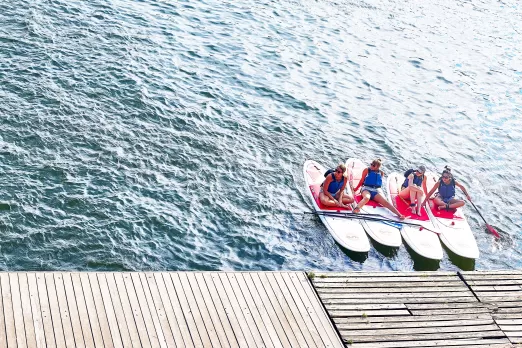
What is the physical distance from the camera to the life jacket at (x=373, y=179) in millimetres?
22797

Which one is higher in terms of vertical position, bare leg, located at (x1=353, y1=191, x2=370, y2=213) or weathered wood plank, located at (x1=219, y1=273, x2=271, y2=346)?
weathered wood plank, located at (x1=219, y1=273, x2=271, y2=346)

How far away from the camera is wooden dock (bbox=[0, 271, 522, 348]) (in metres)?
14.8

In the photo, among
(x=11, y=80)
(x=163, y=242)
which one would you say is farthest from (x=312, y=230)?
(x=11, y=80)

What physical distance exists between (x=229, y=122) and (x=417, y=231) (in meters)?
7.41

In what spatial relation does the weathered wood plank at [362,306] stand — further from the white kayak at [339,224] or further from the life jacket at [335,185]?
the life jacket at [335,185]

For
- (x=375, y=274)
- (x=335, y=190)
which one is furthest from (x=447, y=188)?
(x=375, y=274)

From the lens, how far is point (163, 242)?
19.7m

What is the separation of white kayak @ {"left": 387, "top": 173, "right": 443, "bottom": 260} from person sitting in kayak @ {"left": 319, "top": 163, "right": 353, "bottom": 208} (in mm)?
1668

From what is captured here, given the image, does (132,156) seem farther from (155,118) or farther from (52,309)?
(52,309)

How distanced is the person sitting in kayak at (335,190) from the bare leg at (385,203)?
858 mm

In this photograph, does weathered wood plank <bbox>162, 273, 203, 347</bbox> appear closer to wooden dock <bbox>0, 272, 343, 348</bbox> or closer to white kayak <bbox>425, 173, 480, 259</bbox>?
wooden dock <bbox>0, 272, 343, 348</bbox>

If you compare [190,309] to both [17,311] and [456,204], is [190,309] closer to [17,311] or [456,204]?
[17,311]

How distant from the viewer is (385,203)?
74.4 ft

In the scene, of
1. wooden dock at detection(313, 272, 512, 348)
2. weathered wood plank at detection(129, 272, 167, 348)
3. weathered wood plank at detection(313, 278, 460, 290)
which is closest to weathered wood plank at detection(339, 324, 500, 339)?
A: wooden dock at detection(313, 272, 512, 348)
